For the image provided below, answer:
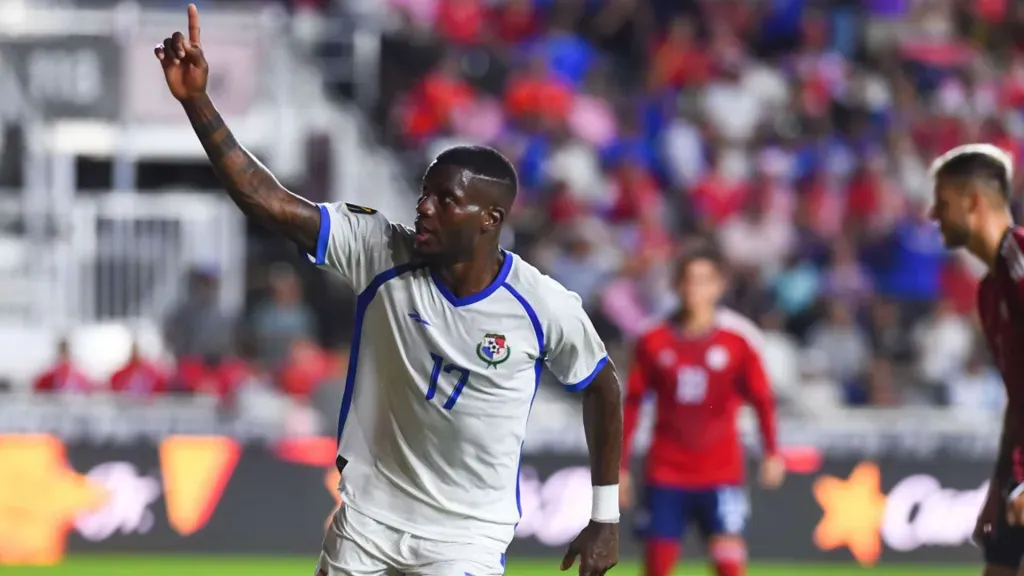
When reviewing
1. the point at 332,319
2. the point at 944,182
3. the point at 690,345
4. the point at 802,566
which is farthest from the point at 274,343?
the point at 944,182

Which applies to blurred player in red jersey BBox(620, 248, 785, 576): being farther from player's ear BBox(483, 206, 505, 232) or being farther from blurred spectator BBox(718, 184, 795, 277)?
blurred spectator BBox(718, 184, 795, 277)

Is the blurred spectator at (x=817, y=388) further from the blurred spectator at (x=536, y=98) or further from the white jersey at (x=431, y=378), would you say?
the white jersey at (x=431, y=378)

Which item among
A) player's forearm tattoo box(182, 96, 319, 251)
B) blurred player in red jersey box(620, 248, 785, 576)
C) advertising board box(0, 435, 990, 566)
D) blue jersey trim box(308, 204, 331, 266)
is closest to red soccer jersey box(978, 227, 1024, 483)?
blue jersey trim box(308, 204, 331, 266)

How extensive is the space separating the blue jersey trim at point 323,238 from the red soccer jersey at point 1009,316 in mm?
2443

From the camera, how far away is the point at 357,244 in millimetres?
5242

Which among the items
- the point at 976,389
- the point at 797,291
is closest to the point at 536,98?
the point at 797,291

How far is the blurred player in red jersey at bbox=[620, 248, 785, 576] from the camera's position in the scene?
882 cm

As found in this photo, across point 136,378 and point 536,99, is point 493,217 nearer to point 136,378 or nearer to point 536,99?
point 136,378

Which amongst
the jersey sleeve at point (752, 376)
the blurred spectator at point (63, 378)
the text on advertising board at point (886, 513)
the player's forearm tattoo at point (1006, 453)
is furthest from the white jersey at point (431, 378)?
the blurred spectator at point (63, 378)

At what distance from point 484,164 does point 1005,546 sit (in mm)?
2532

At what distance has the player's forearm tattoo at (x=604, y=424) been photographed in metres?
5.48

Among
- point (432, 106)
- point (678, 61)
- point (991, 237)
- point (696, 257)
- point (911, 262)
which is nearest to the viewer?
point (991, 237)

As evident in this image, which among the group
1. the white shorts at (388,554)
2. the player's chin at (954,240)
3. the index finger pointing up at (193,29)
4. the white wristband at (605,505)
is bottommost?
the white shorts at (388,554)

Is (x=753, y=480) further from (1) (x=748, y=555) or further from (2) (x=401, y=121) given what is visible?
(2) (x=401, y=121)
